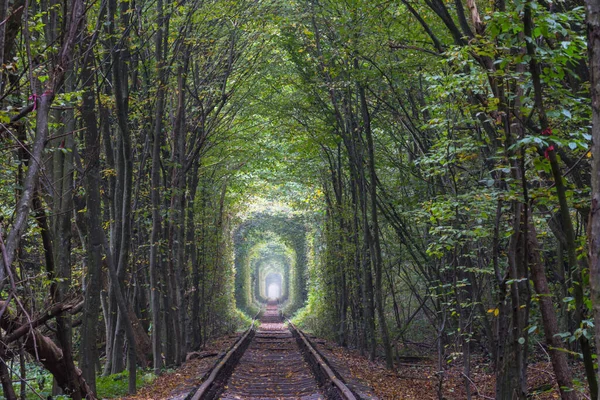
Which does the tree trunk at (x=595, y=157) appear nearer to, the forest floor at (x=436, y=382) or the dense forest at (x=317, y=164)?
the dense forest at (x=317, y=164)

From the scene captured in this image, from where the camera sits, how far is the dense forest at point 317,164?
4.51 meters

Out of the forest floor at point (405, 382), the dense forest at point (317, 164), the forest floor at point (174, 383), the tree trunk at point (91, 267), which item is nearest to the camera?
the dense forest at point (317, 164)

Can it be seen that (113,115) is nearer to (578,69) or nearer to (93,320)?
(93,320)

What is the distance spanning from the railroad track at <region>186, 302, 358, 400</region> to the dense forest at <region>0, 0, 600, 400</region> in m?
1.45

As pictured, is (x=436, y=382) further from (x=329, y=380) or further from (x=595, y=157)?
(x=595, y=157)

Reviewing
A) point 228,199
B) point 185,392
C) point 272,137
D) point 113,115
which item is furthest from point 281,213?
point 185,392

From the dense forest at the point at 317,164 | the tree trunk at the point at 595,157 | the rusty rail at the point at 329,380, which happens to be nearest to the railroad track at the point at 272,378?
the rusty rail at the point at 329,380

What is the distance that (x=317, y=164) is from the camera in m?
21.8

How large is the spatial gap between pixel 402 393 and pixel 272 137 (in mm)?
10997

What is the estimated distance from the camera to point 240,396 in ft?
31.8

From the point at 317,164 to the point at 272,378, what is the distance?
11.1 metres

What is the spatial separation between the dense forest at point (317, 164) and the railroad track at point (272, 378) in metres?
1.45

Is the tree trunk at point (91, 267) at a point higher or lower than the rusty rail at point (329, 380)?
higher

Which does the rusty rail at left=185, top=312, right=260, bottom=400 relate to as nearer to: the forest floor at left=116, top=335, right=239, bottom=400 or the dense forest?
the forest floor at left=116, top=335, right=239, bottom=400
